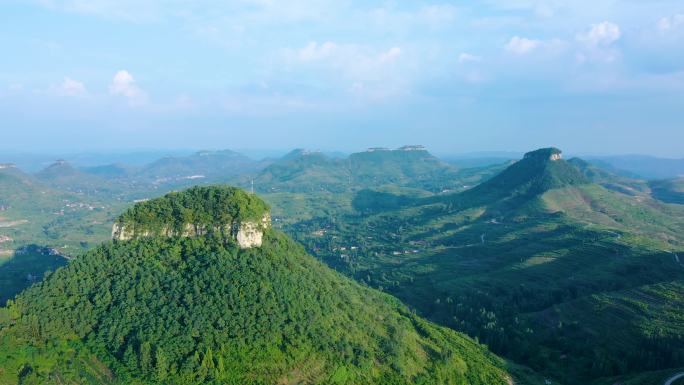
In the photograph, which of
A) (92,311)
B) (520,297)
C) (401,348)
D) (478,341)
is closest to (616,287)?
(520,297)

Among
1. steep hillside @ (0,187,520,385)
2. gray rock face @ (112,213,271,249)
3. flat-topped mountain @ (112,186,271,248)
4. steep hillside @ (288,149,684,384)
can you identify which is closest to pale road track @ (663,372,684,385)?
steep hillside @ (288,149,684,384)

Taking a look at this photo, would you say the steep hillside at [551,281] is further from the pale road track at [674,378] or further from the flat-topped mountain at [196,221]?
the flat-topped mountain at [196,221]

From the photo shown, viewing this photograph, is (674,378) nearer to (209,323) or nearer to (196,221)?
(209,323)

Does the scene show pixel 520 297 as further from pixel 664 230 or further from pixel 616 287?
pixel 664 230

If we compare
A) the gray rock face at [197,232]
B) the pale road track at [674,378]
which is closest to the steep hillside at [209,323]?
the gray rock face at [197,232]

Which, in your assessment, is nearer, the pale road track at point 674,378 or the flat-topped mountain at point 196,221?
the pale road track at point 674,378
